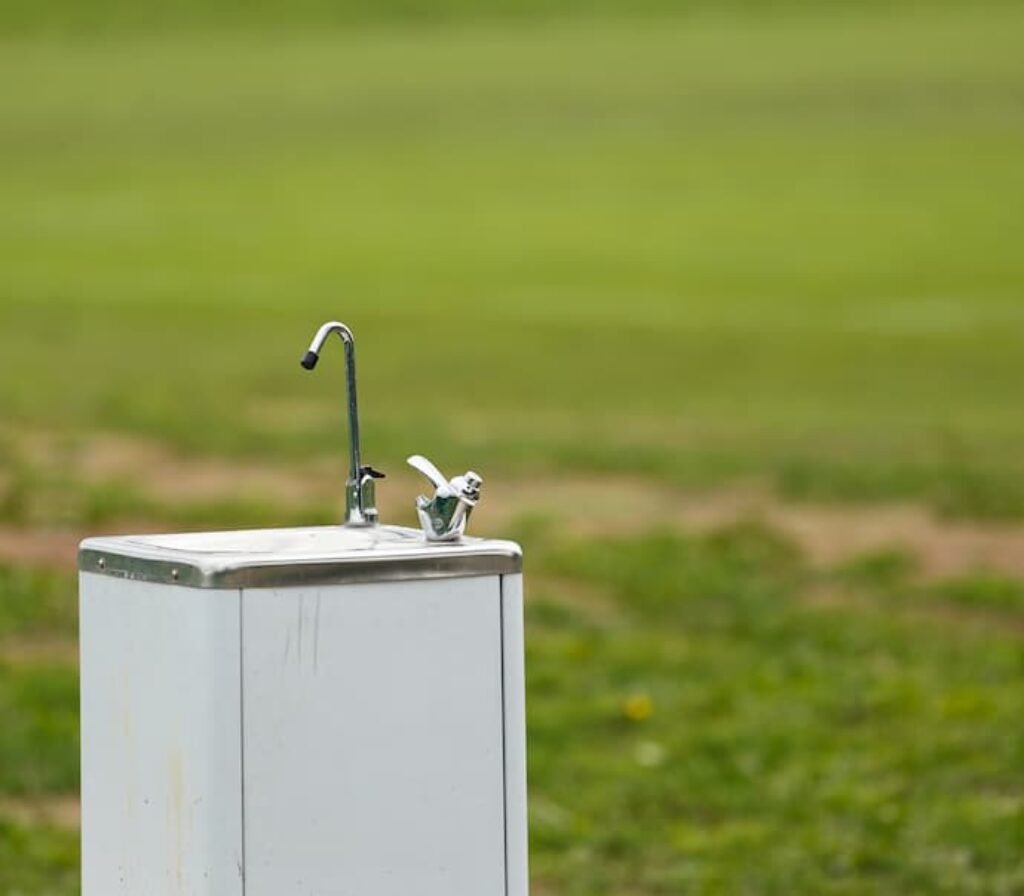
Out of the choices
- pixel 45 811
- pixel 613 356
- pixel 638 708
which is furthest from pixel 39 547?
pixel 613 356

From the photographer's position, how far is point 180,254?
30688 millimetres

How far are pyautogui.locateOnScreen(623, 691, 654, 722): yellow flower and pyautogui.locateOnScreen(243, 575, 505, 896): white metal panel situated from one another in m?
4.73

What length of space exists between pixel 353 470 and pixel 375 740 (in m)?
0.47

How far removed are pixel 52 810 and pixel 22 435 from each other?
9243 mm

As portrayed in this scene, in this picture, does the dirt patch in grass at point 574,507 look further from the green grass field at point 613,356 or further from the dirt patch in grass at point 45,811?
the dirt patch in grass at point 45,811

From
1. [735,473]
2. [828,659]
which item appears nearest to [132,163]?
[735,473]

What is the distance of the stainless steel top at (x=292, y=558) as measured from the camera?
311cm

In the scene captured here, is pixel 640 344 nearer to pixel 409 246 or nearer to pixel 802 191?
pixel 409 246

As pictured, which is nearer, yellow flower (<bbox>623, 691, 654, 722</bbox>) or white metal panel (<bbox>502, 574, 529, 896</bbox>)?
white metal panel (<bbox>502, 574, 529, 896</bbox>)

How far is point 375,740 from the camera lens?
10.3ft

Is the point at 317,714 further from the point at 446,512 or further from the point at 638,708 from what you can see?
the point at 638,708

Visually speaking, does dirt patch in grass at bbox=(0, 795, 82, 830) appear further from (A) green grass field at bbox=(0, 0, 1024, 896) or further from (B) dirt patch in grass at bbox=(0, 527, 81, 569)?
(B) dirt patch in grass at bbox=(0, 527, 81, 569)

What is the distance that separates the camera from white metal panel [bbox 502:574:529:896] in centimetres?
323

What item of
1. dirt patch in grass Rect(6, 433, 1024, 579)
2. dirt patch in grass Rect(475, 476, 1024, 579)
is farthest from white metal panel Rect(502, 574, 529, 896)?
dirt patch in grass Rect(475, 476, 1024, 579)
